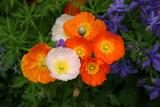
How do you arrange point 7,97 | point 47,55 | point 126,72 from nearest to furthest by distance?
point 47,55, point 126,72, point 7,97

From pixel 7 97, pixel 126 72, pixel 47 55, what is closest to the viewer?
pixel 47 55

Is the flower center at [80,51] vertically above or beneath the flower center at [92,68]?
above

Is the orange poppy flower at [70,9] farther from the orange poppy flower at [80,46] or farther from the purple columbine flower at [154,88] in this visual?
the purple columbine flower at [154,88]

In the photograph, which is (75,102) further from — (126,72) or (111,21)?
(111,21)

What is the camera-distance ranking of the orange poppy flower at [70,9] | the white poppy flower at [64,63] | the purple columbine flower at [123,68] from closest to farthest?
the white poppy flower at [64,63] < the purple columbine flower at [123,68] < the orange poppy flower at [70,9]

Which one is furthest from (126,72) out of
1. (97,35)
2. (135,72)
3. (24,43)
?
(24,43)

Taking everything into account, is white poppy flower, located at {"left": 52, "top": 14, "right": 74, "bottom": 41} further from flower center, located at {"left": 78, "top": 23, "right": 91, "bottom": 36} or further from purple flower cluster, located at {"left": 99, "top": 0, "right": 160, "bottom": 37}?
purple flower cluster, located at {"left": 99, "top": 0, "right": 160, "bottom": 37}

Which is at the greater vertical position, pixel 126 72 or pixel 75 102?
pixel 126 72

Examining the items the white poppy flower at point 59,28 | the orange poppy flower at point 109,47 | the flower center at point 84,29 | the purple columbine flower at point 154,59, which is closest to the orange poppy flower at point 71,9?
Result: the white poppy flower at point 59,28

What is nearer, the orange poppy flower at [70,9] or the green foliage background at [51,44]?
the green foliage background at [51,44]
